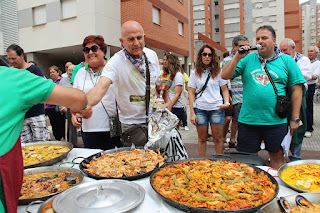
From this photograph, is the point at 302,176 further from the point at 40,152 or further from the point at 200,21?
the point at 200,21

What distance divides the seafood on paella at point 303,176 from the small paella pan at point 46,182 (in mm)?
1472

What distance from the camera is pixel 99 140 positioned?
2.98 meters

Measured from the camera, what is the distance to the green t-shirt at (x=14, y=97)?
1095mm

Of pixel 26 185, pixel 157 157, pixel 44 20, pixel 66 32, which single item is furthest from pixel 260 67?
pixel 44 20

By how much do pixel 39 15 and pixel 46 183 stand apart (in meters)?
15.2

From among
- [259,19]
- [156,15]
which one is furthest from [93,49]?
[259,19]

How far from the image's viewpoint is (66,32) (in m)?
13.3

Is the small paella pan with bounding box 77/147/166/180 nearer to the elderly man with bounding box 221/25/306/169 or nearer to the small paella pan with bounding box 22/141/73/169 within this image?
the small paella pan with bounding box 22/141/73/169

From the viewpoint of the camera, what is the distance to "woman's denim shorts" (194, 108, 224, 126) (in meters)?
3.89

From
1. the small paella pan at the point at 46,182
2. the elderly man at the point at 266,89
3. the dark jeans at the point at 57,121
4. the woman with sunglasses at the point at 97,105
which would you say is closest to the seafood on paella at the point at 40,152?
the small paella pan at the point at 46,182

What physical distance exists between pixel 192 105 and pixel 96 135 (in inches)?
73.6

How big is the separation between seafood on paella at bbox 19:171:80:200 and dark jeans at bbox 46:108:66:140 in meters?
4.46

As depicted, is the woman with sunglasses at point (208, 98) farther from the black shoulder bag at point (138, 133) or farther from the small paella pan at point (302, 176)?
the small paella pan at point (302, 176)

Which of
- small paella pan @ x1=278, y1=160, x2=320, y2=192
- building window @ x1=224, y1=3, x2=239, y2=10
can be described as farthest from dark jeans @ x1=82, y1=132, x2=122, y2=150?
building window @ x1=224, y1=3, x2=239, y2=10
